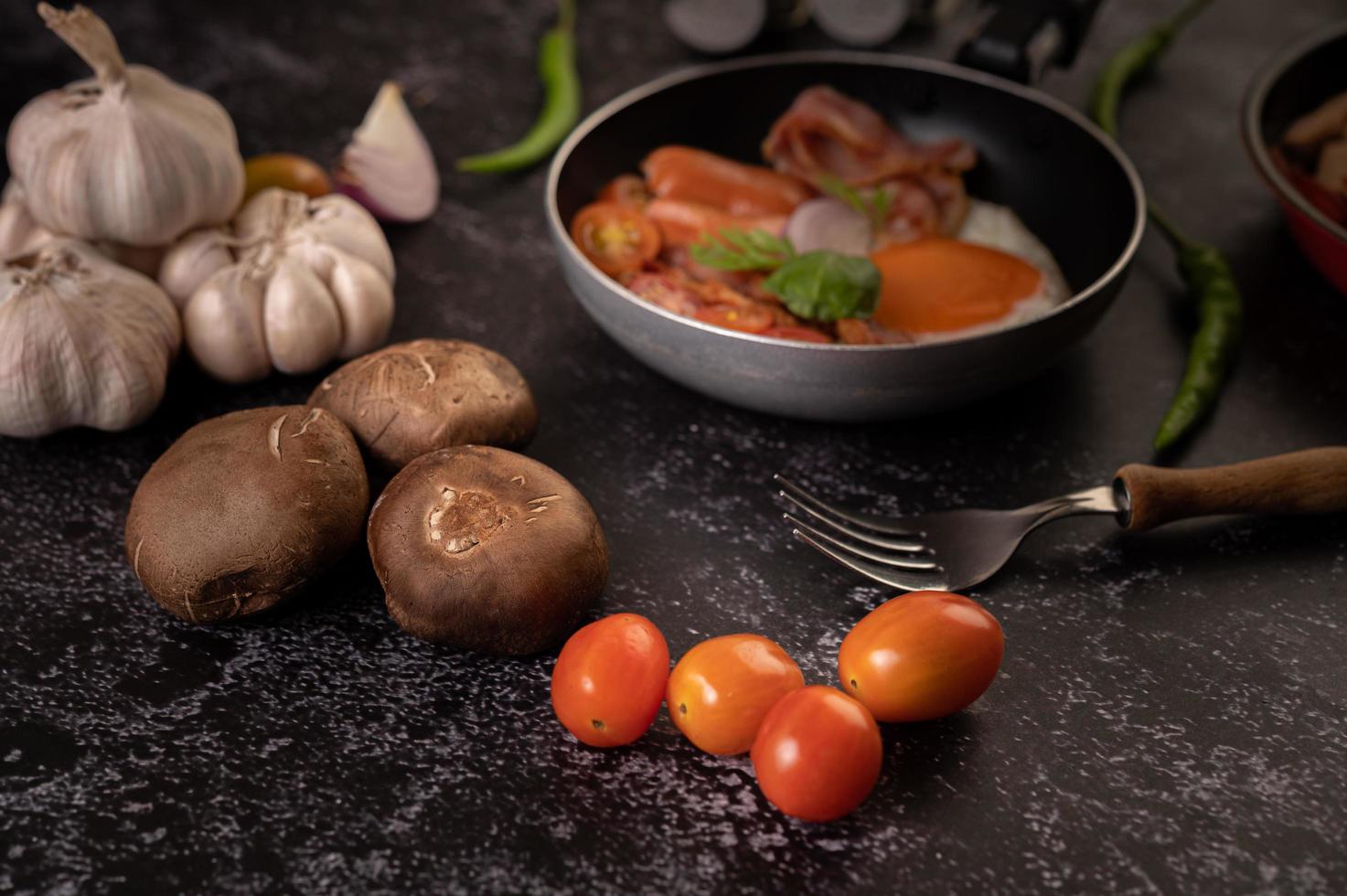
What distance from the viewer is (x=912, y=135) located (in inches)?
A: 62.6

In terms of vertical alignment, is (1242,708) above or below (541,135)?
below

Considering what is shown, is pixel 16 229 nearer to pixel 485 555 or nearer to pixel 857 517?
pixel 485 555

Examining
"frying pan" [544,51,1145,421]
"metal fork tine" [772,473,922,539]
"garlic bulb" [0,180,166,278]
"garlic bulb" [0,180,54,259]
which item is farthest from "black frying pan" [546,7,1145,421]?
"garlic bulb" [0,180,54,259]

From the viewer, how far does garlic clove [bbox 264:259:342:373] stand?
121 centimetres

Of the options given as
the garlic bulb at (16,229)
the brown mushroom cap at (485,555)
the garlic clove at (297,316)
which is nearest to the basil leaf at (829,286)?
the brown mushroom cap at (485,555)

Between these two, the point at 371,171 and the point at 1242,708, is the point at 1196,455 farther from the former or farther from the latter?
the point at 371,171

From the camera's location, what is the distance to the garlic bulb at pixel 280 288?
1.21 meters

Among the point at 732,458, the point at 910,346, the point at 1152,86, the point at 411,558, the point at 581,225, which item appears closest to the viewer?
the point at 411,558

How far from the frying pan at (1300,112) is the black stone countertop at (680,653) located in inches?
4.8

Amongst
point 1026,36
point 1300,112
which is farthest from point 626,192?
point 1300,112

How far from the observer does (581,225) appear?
4.57 ft

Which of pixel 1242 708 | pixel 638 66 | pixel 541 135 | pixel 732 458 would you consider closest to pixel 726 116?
pixel 541 135

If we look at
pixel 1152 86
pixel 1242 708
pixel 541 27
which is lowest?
pixel 1242 708

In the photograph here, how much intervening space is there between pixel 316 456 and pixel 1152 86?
5.17ft
